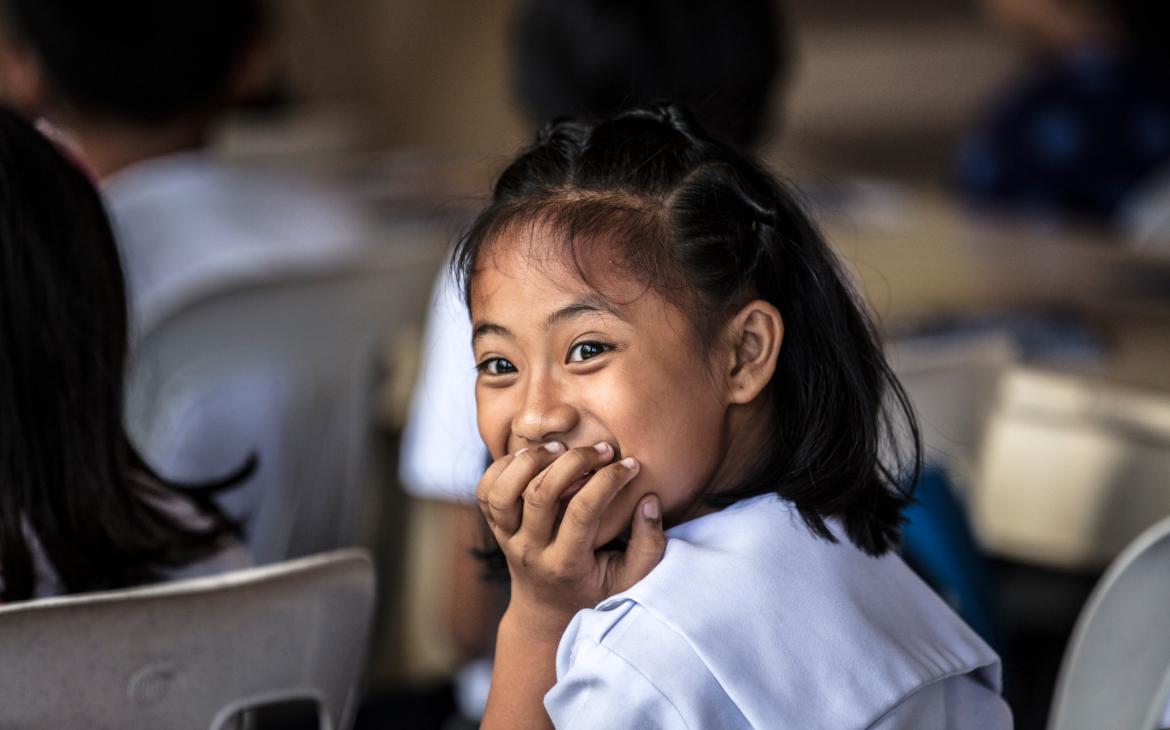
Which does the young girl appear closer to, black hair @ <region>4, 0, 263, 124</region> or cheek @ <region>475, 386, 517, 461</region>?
cheek @ <region>475, 386, 517, 461</region>

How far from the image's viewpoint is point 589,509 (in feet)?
2.21

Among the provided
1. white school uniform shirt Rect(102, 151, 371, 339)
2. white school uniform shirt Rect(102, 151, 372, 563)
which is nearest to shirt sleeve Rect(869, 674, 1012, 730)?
white school uniform shirt Rect(102, 151, 372, 563)

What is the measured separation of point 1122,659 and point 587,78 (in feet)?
2.81

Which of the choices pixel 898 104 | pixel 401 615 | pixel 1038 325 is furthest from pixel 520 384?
pixel 898 104

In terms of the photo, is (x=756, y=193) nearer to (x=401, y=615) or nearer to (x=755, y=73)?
(x=755, y=73)

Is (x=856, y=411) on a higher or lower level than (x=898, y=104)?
higher

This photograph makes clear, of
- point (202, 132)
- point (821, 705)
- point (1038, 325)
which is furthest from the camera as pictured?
point (202, 132)

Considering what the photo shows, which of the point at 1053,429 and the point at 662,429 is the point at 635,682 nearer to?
the point at 662,429

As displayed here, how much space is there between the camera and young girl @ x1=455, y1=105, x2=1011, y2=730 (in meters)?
0.65

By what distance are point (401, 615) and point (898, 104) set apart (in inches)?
101

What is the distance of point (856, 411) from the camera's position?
75 cm

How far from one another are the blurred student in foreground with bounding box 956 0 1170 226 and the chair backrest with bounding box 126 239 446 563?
47.3 inches

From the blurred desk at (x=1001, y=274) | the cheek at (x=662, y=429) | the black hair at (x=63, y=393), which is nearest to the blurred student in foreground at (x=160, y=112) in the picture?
the blurred desk at (x=1001, y=274)

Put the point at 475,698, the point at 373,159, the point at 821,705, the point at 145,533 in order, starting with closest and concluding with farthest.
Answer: the point at 821,705
the point at 145,533
the point at 475,698
the point at 373,159
